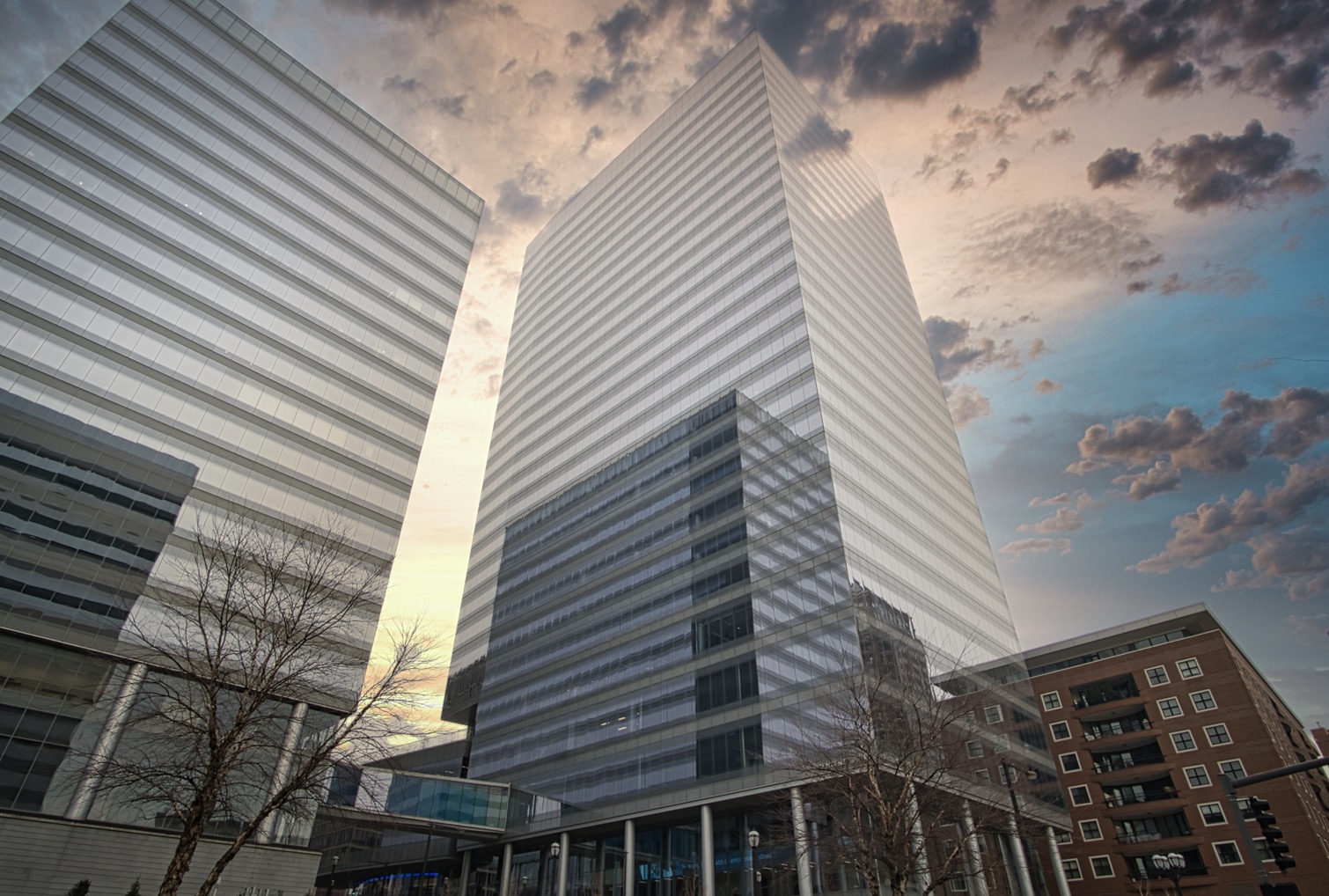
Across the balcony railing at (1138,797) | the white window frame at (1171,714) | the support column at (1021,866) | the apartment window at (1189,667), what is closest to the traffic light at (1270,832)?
the support column at (1021,866)

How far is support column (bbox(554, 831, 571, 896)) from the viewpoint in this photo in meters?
61.5

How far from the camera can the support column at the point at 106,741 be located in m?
33.2

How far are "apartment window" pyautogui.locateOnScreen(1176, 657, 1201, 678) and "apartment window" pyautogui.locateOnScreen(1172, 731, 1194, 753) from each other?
6003 millimetres

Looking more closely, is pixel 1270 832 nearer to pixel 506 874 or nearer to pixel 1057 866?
pixel 1057 866

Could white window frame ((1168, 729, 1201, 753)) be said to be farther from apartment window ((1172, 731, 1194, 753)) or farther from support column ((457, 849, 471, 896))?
support column ((457, 849, 471, 896))

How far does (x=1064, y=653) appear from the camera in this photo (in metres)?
89.3

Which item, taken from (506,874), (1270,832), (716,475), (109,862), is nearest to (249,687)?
(109,862)

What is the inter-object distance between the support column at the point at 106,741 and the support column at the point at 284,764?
24.0 ft

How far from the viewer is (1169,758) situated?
74438 millimetres

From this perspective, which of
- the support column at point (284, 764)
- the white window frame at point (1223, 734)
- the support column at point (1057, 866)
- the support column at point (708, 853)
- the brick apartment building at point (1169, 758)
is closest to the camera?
the support column at point (284, 764)

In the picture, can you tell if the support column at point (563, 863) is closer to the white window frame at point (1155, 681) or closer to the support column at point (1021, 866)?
the support column at point (1021, 866)

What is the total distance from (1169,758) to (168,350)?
9566cm

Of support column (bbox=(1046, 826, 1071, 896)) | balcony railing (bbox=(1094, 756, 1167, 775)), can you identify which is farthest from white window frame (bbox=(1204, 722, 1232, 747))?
support column (bbox=(1046, 826, 1071, 896))

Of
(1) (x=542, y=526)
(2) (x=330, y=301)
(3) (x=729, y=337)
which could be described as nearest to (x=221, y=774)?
(2) (x=330, y=301)
